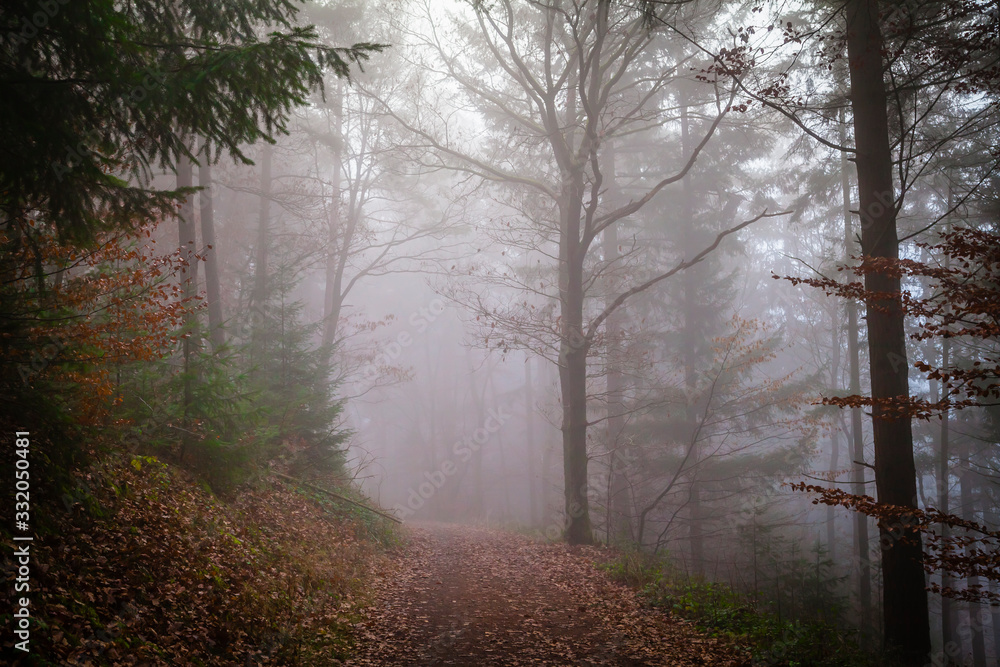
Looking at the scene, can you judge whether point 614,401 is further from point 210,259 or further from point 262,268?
point 210,259

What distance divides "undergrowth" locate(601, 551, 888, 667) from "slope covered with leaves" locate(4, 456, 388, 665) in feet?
13.0

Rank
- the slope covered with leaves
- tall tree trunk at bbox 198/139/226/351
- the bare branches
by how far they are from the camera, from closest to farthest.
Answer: the slope covered with leaves
the bare branches
tall tree trunk at bbox 198/139/226/351

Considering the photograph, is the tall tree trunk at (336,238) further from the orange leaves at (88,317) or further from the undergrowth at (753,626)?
the undergrowth at (753,626)

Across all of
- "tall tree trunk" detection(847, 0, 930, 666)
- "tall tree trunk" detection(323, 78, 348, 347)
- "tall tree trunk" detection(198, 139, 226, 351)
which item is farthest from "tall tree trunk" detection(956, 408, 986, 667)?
"tall tree trunk" detection(198, 139, 226, 351)

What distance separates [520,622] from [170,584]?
12.3 feet

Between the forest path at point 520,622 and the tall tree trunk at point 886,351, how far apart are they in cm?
252

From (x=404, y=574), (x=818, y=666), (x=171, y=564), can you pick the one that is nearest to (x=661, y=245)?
(x=404, y=574)

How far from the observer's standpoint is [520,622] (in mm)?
6535

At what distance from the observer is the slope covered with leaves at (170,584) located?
387 centimetres

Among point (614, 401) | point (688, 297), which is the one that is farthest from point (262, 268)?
point (688, 297)

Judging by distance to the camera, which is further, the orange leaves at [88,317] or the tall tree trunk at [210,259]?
the tall tree trunk at [210,259]

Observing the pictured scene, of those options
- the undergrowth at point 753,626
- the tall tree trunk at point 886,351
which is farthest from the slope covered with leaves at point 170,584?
the tall tree trunk at point 886,351

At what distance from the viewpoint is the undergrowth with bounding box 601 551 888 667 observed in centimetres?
530

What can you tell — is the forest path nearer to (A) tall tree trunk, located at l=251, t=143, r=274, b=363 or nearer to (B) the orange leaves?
(B) the orange leaves
